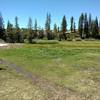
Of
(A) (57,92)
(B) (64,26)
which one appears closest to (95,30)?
(B) (64,26)

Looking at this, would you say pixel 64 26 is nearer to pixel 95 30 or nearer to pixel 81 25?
pixel 81 25

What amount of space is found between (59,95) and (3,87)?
464 centimetres

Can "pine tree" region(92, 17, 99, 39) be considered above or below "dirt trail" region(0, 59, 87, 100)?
above

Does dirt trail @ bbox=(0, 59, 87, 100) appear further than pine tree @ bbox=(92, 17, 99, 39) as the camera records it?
No

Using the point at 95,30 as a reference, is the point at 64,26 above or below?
above

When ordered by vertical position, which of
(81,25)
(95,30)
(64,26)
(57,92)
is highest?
(81,25)

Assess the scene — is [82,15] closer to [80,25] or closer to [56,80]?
[80,25]

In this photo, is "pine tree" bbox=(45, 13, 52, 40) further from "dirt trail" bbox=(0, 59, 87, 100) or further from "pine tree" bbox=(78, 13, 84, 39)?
"dirt trail" bbox=(0, 59, 87, 100)

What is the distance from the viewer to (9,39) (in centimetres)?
10850

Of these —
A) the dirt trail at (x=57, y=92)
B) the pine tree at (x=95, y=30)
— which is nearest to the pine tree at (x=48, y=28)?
the pine tree at (x=95, y=30)

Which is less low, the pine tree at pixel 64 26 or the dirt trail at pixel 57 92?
the pine tree at pixel 64 26

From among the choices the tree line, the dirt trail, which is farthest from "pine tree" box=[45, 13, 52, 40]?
the dirt trail

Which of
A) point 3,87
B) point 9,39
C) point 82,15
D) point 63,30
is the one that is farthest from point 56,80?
point 82,15

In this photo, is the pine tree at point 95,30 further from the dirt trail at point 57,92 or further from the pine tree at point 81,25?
the dirt trail at point 57,92
